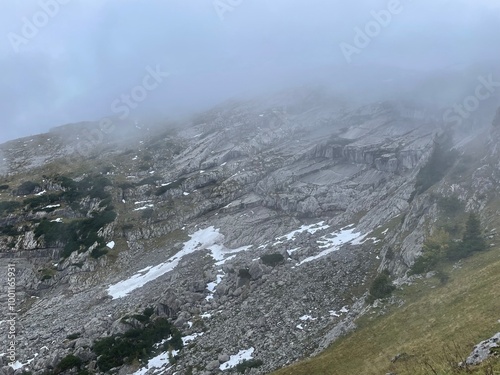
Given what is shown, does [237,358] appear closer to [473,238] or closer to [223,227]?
[473,238]

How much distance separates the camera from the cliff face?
47250mm

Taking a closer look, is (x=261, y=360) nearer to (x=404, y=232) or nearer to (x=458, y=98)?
(x=404, y=232)

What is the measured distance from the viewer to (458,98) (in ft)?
354

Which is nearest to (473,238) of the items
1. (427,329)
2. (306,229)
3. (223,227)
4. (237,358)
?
(427,329)

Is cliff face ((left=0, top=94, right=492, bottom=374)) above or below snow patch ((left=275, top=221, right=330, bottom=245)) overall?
above

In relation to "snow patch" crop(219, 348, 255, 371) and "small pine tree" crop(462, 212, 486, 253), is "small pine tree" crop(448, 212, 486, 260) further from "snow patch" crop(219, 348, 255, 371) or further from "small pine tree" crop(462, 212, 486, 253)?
"snow patch" crop(219, 348, 255, 371)

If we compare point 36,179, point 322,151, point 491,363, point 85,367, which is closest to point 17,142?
point 36,179

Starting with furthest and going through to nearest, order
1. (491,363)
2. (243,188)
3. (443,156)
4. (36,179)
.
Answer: (36,179) → (243,188) → (443,156) → (491,363)

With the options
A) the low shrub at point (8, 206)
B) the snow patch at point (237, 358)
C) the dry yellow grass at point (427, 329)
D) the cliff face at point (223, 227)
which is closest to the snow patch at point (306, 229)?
the cliff face at point (223, 227)

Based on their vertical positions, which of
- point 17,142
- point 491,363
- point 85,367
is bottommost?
point 85,367

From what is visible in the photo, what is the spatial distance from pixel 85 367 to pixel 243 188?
6187 cm

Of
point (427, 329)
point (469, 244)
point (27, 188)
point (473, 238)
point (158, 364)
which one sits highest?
point (27, 188)

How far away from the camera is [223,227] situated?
85.7 metres

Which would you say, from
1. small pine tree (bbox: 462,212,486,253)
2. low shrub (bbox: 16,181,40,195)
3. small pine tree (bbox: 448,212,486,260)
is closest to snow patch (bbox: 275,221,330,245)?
small pine tree (bbox: 448,212,486,260)
